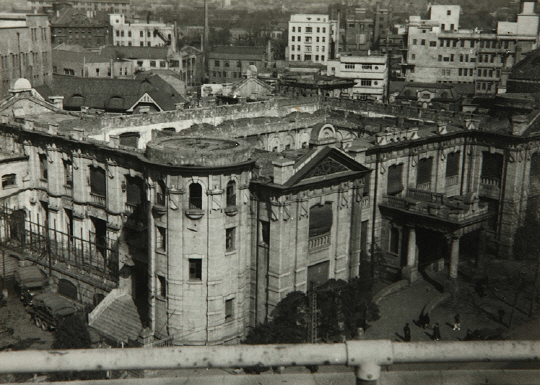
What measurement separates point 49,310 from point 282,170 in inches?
776

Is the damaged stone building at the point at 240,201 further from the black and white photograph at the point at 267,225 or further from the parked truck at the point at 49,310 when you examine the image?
the parked truck at the point at 49,310

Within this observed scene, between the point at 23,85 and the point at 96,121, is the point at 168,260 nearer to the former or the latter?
the point at 96,121

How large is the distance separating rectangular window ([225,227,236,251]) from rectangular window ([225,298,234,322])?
3555mm

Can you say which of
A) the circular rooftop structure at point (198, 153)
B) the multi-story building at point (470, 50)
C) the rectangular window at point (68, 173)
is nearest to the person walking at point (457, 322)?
the circular rooftop structure at point (198, 153)

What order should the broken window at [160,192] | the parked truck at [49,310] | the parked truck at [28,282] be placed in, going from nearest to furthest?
the broken window at [160,192]
the parked truck at [49,310]
the parked truck at [28,282]

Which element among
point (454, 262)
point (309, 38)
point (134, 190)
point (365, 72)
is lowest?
point (454, 262)

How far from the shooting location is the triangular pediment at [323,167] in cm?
4406

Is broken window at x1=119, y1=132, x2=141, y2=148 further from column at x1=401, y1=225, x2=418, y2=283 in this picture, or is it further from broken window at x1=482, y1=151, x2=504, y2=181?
broken window at x1=482, y1=151, x2=504, y2=181

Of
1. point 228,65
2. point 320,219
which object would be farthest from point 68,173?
point 228,65

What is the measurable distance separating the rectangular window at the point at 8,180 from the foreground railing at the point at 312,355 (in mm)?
56969

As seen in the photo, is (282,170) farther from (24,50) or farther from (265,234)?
(24,50)

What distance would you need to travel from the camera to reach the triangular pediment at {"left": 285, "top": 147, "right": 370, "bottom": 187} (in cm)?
4406

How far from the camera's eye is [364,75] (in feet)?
456

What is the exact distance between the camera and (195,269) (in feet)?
142
